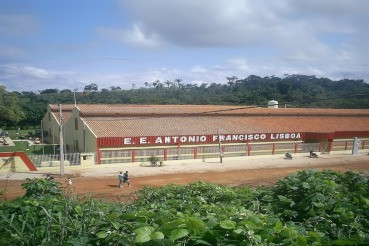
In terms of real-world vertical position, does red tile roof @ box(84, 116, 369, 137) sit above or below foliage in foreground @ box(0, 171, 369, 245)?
below

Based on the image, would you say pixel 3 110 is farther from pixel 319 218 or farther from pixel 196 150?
pixel 319 218

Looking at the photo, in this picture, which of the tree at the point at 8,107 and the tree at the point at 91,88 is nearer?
the tree at the point at 8,107

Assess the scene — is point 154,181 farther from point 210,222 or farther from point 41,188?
point 210,222

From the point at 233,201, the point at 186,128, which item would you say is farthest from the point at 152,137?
the point at 233,201

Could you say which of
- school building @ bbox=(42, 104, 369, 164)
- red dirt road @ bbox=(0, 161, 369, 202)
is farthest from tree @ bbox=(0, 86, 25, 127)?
red dirt road @ bbox=(0, 161, 369, 202)

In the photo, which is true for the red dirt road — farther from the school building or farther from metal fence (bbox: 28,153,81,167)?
the school building

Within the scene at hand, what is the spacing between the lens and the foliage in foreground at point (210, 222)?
9.10 feet

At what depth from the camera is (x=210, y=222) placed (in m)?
3.03

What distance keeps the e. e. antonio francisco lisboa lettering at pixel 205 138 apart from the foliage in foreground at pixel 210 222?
85.3 ft

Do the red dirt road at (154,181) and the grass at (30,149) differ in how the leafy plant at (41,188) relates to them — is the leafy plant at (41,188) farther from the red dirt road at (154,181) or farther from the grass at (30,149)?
the grass at (30,149)

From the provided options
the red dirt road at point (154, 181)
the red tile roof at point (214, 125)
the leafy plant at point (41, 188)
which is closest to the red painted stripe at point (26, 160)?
the red dirt road at point (154, 181)

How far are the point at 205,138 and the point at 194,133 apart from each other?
128cm

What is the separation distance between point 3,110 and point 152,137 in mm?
42932

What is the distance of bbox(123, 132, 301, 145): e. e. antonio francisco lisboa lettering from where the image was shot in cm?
3156
